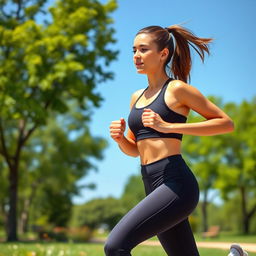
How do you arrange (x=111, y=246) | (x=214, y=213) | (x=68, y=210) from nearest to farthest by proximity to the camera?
(x=111, y=246)
(x=68, y=210)
(x=214, y=213)

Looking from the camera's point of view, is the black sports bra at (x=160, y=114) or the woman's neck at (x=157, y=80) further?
the woman's neck at (x=157, y=80)

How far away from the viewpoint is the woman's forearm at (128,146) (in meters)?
3.46

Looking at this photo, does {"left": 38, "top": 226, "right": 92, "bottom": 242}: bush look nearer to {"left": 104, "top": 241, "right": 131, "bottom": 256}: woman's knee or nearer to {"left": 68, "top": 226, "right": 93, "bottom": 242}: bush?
{"left": 68, "top": 226, "right": 93, "bottom": 242}: bush

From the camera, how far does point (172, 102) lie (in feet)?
10.3

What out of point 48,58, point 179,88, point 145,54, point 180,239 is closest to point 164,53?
point 145,54

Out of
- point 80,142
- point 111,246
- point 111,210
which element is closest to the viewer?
point 111,246

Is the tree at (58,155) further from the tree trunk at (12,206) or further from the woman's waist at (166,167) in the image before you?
the woman's waist at (166,167)

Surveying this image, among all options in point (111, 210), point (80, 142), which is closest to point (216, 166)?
point (80, 142)

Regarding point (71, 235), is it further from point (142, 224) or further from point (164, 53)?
point (142, 224)

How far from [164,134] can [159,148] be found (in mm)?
99

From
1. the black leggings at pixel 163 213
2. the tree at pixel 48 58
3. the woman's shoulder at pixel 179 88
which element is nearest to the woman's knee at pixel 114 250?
the black leggings at pixel 163 213

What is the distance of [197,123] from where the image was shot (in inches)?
119

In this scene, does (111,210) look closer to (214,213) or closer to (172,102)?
(214,213)

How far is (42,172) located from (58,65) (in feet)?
52.4
